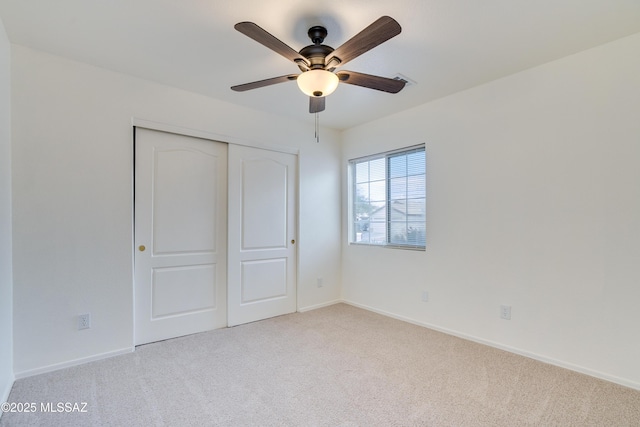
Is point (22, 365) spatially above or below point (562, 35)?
below

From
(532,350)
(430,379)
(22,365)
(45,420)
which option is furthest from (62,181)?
(532,350)

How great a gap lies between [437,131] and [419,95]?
0.42 meters

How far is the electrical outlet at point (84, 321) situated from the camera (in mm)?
2498

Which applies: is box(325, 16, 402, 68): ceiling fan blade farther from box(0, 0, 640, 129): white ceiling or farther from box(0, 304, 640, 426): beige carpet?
box(0, 304, 640, 426): beige carpet

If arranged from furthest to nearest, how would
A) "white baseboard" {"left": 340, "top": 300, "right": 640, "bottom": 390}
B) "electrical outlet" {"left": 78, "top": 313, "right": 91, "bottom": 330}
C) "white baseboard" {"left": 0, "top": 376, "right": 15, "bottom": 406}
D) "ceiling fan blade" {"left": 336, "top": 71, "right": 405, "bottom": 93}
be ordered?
"electrical outlet" {"left": 78, "top": 313, "right": 91, "bottom": 330}, "white baseboard" {"left": 340, "top": 300, "right": 640, "bottom": 390}, "ceiling fan blade" {"left": 336, "top": 71, "right": 405, "bottom": 93}, "white baseboard" {"left": 0, "top": 376, "right": 15, "bottom": 406}

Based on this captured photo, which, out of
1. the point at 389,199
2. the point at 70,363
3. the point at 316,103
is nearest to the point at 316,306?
the point at 389,199

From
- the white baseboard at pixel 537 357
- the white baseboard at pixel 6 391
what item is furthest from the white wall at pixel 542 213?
the white baseboard at pixel 6 391

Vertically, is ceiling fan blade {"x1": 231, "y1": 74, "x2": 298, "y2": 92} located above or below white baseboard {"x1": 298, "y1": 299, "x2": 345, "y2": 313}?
above

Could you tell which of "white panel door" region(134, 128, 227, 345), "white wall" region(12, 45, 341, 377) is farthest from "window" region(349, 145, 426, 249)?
"white wall" region(12, 45, 341, 377)

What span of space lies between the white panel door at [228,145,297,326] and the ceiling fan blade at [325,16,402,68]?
6.02ft

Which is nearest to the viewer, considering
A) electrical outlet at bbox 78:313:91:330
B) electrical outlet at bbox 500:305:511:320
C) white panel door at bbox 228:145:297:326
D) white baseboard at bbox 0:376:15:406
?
white baseboard at bbox 0:376:15:406

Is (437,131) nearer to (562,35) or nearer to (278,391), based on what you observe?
(562,35)

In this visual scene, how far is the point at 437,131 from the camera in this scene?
329 centimetres

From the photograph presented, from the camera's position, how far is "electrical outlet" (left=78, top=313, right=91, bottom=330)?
250cm
